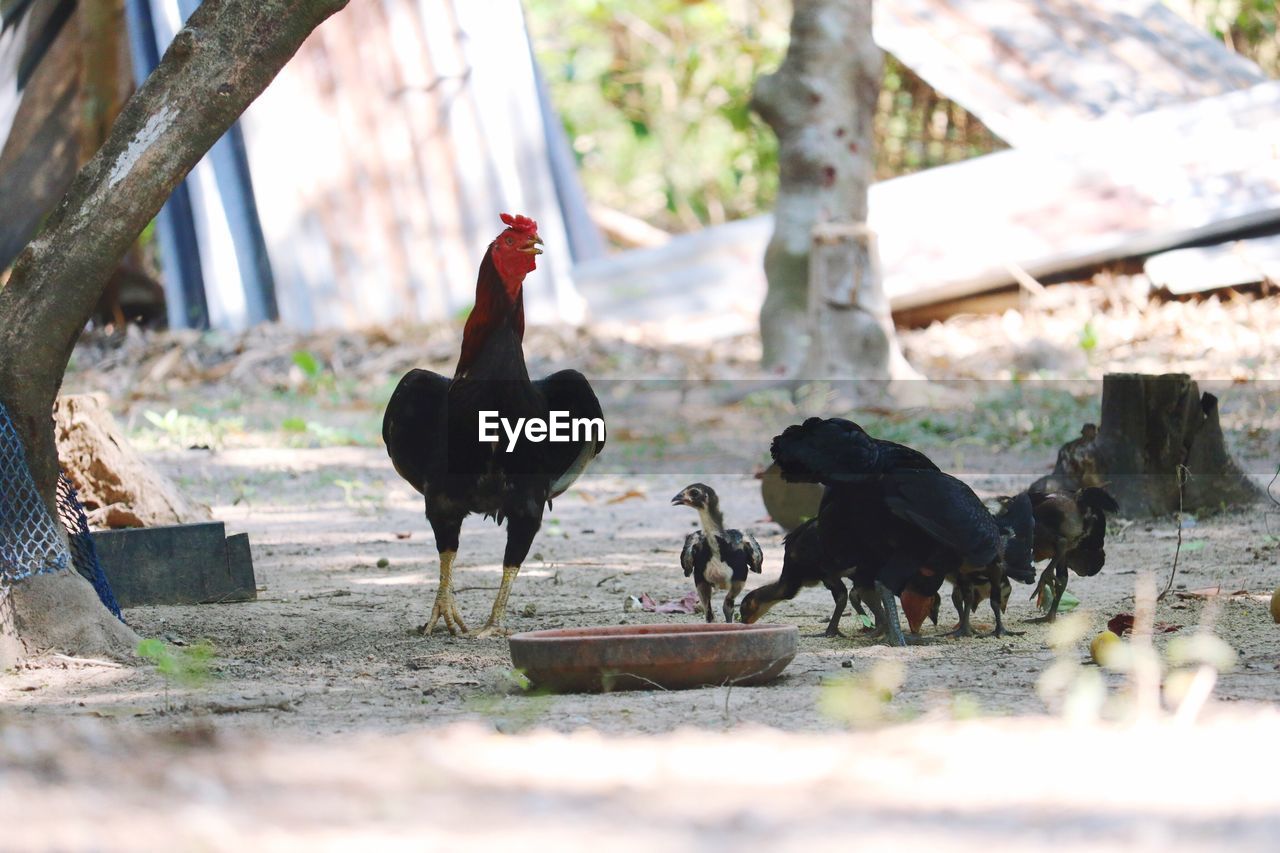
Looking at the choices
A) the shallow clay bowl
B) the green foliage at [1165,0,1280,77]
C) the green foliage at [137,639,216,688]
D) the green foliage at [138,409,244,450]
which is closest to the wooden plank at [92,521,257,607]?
the green foliage at [137,639,216,688]

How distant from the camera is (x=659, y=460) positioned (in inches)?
415

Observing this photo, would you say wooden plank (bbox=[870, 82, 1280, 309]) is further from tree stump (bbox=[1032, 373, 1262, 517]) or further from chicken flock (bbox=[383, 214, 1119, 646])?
chicken flock (bbox=[383, 214, 1119, 646])

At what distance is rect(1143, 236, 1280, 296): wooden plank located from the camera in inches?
518

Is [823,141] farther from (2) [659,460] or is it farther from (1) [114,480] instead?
(1) [114,480]

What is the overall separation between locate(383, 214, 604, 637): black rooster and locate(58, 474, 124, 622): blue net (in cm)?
115

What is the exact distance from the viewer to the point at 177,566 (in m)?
6.12

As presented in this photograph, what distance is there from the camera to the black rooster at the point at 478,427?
Answer: 5.61 m

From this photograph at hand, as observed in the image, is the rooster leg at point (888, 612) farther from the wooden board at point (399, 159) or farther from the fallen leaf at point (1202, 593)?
the wooden board at point (399, 159)

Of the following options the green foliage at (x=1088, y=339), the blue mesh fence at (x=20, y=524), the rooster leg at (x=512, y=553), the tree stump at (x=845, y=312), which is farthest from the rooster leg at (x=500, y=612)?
the green foliage at (x=1088, y=339)

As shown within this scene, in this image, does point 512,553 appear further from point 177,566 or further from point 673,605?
point 177,566

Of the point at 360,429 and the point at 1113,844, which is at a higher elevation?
the point at 360,429

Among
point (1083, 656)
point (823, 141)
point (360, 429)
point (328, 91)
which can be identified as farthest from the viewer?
point (328, 91)

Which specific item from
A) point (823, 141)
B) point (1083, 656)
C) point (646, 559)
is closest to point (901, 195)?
point (823, 141)

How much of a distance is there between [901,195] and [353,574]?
9.20m
